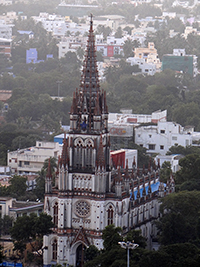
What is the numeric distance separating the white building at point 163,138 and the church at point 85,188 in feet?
144

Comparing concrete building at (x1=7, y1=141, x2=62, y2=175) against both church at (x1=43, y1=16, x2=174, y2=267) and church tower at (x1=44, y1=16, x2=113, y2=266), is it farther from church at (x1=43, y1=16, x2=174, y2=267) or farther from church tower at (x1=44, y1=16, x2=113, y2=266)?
church tower at (x1=44, y1=16, x2=113, y2=266)

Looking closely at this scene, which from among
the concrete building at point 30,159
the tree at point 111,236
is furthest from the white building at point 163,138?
the tree at point 111,236

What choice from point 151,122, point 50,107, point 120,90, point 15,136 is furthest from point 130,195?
point 120,90

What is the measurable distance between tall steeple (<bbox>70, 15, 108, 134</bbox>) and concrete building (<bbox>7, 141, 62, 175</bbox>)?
29.2 metres

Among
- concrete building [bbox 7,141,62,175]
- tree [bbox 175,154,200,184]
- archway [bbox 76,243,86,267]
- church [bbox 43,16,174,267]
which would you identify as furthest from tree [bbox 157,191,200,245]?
concrete building [bbox 7,141,62,175]

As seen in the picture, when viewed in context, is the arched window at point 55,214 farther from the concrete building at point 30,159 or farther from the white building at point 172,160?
the white building at point 172,160

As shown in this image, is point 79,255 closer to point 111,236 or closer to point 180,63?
point 111,236

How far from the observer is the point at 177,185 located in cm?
8575

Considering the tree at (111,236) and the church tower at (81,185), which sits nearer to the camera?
the tree at (111,236)

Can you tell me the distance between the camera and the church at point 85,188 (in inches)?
2790

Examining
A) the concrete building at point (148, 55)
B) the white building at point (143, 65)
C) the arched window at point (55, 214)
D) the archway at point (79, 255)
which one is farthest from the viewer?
the concrete building at point (148, 55)

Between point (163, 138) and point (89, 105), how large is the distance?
4576 centimetres

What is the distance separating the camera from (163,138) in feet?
384

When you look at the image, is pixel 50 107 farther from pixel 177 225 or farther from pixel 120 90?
pixel 177 225
